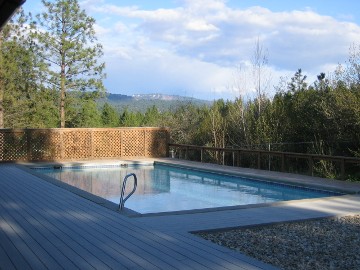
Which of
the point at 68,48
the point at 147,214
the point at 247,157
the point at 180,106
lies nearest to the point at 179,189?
the point at 147,214

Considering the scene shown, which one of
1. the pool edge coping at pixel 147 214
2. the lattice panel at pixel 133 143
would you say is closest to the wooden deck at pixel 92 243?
the pool edge coping at pixel 147 214

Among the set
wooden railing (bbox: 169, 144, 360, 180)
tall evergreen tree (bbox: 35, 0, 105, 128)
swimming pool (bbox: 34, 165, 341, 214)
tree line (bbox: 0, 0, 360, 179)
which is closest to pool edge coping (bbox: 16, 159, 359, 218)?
swimming pool (bbox: 34, 165, 341, 214)

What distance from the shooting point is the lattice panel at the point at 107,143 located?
15.8 metres

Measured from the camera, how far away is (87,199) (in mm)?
7422

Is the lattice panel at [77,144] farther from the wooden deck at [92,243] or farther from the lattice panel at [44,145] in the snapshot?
the wooden deck at [92,243]

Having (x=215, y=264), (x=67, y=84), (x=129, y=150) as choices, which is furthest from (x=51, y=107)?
(x=215, y=264)

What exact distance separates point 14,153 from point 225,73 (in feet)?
27.9

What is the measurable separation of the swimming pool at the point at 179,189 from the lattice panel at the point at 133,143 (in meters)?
2.35

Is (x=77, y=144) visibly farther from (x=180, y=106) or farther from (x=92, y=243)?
(x=92, y=243)

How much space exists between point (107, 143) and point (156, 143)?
179 centimetres

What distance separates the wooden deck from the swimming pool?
195 centimetres

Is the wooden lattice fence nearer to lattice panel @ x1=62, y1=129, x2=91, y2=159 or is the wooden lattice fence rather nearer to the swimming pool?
lattice panel @ x1=62, y1=129, x2=91, y2=159

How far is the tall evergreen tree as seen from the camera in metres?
19.8

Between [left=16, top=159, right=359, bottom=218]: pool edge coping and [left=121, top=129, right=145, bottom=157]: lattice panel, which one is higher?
[left=121, top=129, right=145, bottom=157]: lattice panel
